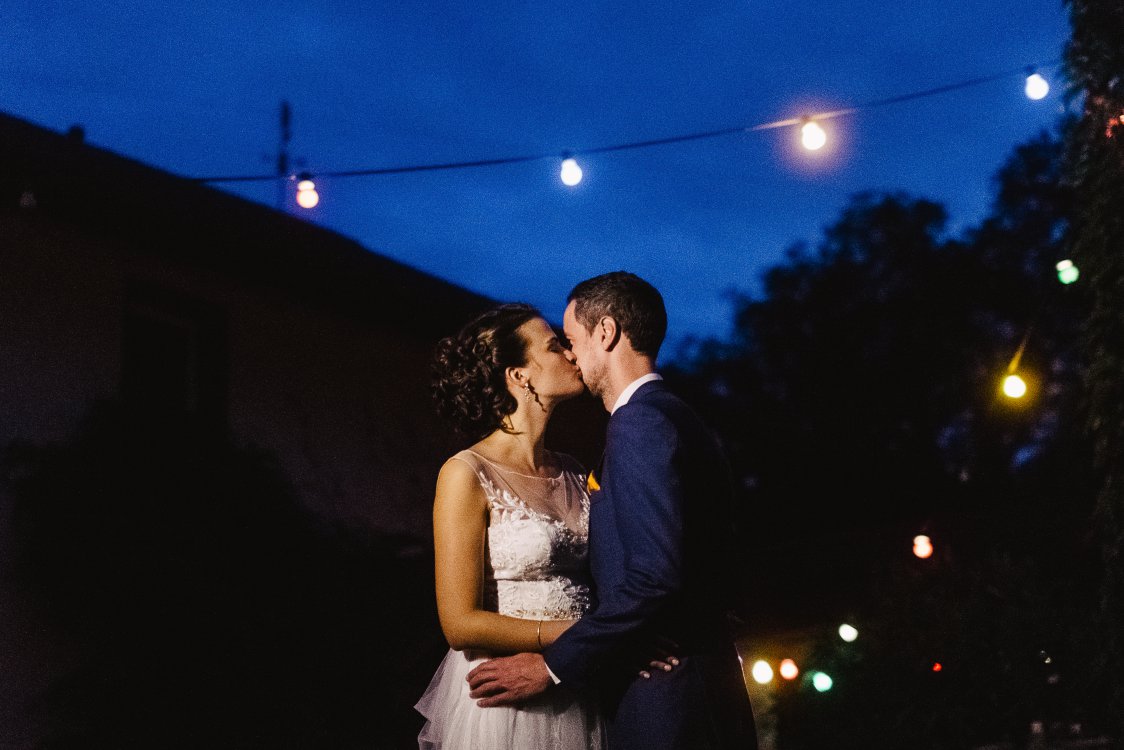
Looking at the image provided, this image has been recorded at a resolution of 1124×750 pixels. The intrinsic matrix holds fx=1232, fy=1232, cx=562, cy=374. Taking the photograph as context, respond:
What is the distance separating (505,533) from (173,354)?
5.50 meters

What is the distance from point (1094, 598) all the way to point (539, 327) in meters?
7.89

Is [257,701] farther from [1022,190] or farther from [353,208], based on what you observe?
[353,208]

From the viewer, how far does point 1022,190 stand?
2462 centimetres

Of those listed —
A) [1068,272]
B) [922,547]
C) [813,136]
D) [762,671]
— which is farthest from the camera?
[762,671]

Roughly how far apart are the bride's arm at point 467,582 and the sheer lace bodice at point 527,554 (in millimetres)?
54

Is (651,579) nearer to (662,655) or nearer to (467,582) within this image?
(662,655)

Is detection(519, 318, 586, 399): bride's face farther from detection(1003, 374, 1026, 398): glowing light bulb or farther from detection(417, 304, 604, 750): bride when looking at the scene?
detection(1003, 374, 1026, 398): glowing light bulb

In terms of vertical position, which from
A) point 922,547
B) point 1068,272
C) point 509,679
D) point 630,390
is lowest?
point 509,679

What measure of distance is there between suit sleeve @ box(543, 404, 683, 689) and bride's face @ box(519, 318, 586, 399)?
0.93m

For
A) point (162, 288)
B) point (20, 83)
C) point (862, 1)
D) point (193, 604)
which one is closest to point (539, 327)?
point (193, 604)

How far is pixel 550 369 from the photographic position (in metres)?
3.98

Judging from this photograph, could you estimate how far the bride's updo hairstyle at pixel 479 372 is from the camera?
13.0 ft

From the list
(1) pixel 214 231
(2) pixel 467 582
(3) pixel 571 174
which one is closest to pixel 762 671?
(3) pixel 571 174

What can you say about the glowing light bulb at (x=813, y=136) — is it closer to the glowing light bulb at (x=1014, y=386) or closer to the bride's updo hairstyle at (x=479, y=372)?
the glowing light bulb at (x=1014, y=386)
